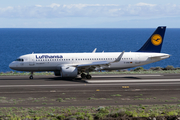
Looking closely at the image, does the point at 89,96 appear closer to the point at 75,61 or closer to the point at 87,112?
the point at 87,112

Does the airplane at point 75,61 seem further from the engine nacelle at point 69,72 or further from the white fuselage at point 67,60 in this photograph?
the engine nacelle at point 69,72

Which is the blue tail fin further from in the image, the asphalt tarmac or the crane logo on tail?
the asphalt tarmac

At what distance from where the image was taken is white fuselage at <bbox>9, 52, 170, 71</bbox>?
36.4 m

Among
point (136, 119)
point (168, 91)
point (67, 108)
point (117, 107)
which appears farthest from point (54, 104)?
point (168, 91)

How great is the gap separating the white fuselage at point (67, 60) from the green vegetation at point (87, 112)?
17.9 meters

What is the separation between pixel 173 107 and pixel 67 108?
Result: 24.7 feet

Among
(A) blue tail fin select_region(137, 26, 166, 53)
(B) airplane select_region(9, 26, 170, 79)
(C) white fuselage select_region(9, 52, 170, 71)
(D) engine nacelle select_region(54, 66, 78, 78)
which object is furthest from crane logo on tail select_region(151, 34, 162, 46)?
(D) engine nacelle select_region(54, 66, 78, 78)

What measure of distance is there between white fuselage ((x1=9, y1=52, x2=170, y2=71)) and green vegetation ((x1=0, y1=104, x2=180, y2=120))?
1791cm

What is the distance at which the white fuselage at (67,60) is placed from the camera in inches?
1435

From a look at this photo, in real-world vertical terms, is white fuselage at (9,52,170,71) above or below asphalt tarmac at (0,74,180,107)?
above

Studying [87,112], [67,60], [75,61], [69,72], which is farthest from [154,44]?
[87,112]

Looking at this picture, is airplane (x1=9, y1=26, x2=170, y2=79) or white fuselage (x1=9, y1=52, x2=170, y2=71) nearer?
airplane (x1=9, y1=26, x2=170, y2=79)

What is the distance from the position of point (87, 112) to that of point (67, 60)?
20.6 meters

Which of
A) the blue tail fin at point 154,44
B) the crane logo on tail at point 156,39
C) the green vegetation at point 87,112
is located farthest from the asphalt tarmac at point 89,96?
the crane logo on tail at point 156,39
